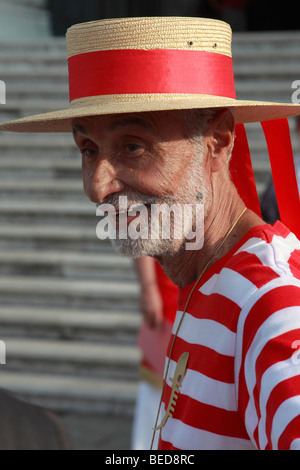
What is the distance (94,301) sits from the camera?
6.20 m

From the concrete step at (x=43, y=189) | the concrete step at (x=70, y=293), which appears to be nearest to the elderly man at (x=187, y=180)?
the concrete step at (x=70, y=293)

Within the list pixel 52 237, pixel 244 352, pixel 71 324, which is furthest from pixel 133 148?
pixel 52 237

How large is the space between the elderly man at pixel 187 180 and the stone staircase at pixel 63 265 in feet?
12.6

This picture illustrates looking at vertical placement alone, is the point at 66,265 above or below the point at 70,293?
above

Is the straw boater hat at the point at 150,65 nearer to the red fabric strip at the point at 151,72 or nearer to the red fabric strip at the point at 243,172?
the red fabric strip at the point at 151,72

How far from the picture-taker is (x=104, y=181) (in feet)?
5.14

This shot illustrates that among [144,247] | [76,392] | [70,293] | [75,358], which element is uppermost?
[70,293]

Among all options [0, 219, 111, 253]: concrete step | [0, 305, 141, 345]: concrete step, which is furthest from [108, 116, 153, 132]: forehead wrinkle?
[0, 219, 111, 253]: concrete step

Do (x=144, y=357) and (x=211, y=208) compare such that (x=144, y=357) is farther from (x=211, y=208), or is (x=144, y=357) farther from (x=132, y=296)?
(x=132, y=296)

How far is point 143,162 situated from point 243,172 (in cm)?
43

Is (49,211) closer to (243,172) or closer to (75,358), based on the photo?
(75,358)

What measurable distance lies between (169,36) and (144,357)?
2.28 meters

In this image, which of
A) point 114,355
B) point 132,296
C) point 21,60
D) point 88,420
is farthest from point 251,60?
point 88,420

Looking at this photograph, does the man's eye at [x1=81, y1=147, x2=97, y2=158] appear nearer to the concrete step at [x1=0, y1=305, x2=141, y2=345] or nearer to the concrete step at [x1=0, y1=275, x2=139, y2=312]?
the concrete step at [x1=0, y1=305, x2=141, y2=345]
